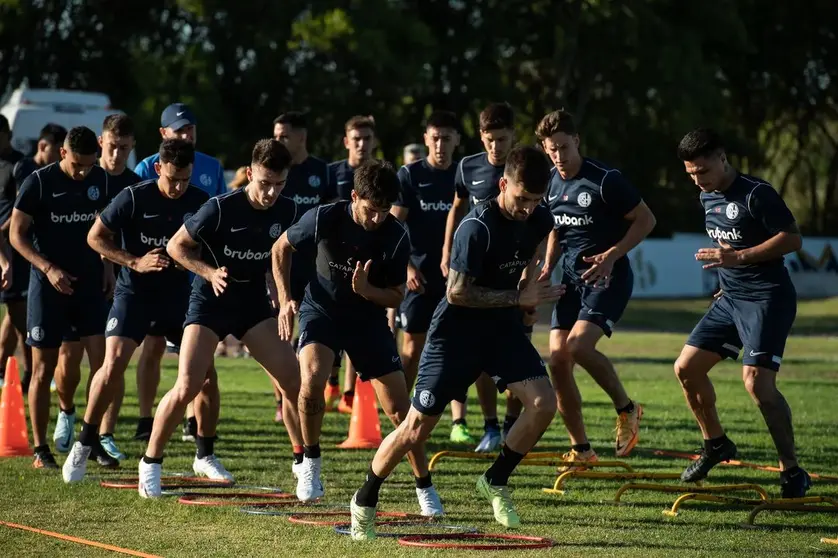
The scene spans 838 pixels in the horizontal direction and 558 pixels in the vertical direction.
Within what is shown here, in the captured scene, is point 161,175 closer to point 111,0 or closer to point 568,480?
point 568,480

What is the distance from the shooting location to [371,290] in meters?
8.34

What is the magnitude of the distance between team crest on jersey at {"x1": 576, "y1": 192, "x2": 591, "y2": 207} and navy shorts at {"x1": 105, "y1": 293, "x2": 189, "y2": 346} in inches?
115

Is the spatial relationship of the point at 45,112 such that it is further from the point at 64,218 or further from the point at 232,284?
the point at 232,284

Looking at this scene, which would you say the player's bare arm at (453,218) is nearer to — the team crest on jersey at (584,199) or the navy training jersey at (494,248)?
the team crest on jersey at (584,199)

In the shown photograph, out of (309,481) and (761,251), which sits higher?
(761,251)

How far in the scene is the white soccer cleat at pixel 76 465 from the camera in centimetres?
952

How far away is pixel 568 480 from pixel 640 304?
25740 mm

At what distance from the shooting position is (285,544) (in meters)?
7.41

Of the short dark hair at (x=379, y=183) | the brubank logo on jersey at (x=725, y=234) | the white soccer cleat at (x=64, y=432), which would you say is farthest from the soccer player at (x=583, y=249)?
the white soccer cleat at (x=64, y=432)

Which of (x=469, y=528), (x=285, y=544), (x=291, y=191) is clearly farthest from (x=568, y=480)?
(x=291, y=191)

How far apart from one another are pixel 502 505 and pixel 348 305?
A: 1608mm

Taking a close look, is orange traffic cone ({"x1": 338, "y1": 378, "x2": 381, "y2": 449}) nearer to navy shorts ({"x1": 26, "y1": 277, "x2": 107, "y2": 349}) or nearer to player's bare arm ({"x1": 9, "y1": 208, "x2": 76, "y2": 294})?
navy shorts ({"x1": 26, "y1": 277, "x2": 107, "y2": 349})

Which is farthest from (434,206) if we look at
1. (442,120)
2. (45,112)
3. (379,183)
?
(45,112)

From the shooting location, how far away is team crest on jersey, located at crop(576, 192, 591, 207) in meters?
10.3
